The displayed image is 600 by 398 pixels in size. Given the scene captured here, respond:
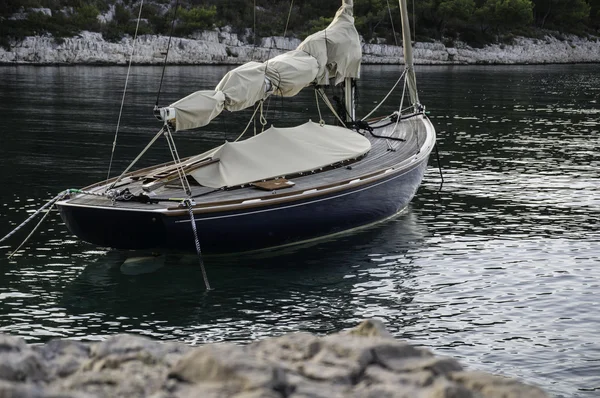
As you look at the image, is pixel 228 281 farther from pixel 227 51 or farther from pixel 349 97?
pixel 227 51

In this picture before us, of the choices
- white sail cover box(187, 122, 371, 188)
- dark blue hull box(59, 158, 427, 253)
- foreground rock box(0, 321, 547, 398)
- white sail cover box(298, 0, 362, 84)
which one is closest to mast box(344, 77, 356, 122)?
white sail cover box(298, 0, 362, 84)

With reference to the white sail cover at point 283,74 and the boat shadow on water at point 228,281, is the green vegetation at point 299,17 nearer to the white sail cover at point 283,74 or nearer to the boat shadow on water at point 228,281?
the white sail cover at point 283,74

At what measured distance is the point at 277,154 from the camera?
19922 millimetres

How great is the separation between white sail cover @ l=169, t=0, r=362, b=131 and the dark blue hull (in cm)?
228

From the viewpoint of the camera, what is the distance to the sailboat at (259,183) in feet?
54.7

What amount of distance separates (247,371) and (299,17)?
99.4 metres

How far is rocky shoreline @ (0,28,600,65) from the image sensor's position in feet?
254

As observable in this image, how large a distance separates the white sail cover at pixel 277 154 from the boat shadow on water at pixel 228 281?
66.6 inches

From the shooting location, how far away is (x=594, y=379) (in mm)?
12352

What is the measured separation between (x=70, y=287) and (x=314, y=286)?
4.50 m

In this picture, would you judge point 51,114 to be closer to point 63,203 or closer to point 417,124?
point 417,124

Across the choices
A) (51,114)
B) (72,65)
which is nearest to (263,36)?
(72,65)

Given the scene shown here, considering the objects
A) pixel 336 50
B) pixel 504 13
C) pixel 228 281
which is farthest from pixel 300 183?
pixel 504 13

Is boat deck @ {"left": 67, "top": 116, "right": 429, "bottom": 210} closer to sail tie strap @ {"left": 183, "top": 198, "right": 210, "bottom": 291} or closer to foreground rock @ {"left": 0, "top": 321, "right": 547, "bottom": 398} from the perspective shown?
sail tie strap @ {"left": 183, "top": 198, "right": 210, "bottom": 291}
